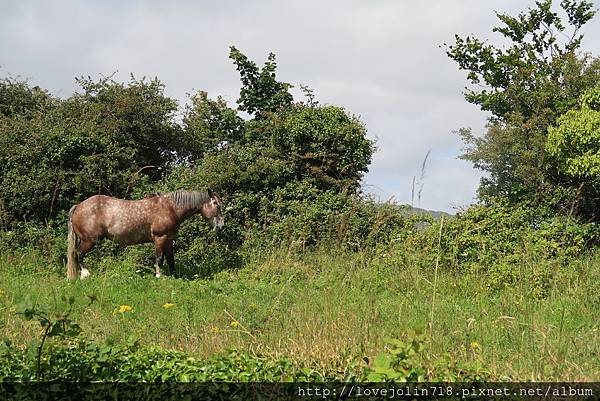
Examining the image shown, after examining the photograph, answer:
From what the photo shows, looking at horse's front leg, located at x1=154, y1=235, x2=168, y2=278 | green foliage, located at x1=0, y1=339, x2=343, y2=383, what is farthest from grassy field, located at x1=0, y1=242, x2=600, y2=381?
horse's front leg, located at x1=154, y1=235, x2=168, y2=278

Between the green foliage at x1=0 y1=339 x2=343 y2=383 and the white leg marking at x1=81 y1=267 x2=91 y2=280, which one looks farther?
the white leg marking at x1=81 y1=267 x2=91 y2=280

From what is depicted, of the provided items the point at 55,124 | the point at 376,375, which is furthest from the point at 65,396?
the point at 55,124

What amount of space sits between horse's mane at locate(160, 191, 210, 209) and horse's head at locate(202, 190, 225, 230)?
83 millimetres

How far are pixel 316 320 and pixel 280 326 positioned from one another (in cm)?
40

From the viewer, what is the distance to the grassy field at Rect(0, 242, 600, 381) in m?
4.41

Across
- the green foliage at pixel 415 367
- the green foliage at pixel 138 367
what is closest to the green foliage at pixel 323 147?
the green foliage at pixel 138 367

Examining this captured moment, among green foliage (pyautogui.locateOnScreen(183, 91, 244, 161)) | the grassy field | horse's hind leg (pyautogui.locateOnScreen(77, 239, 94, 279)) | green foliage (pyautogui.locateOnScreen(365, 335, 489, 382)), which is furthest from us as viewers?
green foliage (pyautogui.locateOnScreen(183, 91, 244, 161))

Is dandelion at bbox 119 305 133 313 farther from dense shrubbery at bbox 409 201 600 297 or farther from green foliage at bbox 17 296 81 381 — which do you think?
dense shrubbery at bbox 409 201 600 297

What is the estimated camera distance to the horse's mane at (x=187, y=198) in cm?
1044

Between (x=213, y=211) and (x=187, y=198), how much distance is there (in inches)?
20.9

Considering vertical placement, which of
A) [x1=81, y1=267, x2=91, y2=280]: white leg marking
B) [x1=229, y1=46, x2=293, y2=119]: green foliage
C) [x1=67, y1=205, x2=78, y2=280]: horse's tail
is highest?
[x1=229, y1=46, x2=293, y2=119]: green foliage

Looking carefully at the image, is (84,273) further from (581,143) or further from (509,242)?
(581,143)

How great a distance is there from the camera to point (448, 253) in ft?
31.2

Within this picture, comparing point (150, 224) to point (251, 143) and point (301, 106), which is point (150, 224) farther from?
point (301, 106)
